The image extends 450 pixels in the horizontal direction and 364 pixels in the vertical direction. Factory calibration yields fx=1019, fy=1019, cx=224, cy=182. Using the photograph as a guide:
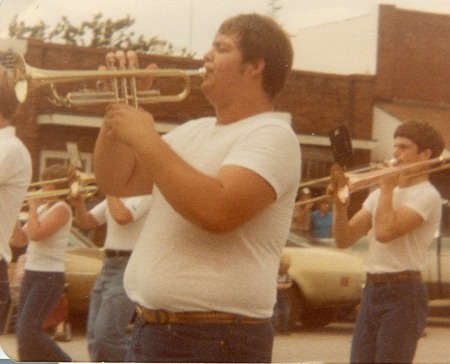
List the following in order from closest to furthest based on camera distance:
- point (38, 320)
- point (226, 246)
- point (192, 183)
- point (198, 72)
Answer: point (192, 183) < point (226, 246) < point (198, 72) < point (38, 320)

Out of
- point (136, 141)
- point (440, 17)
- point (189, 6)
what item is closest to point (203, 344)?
point (136, 141)

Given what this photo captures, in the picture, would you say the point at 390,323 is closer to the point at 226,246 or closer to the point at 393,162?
the point at 393,162

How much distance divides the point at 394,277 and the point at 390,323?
4.8 inches

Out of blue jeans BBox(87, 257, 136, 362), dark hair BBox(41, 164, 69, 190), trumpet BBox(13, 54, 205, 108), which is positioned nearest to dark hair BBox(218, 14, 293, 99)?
trumpet BBox(13, 54, 205, 108)

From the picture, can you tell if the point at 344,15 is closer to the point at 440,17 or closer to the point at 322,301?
the point at 440,17

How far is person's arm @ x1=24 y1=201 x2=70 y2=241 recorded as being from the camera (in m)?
2.21

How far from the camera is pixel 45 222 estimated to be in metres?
2.22

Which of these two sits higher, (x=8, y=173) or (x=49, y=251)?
(x=8, y=173)

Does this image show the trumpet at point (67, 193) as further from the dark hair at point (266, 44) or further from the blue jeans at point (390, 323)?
the blue jeans at point (390, 323)

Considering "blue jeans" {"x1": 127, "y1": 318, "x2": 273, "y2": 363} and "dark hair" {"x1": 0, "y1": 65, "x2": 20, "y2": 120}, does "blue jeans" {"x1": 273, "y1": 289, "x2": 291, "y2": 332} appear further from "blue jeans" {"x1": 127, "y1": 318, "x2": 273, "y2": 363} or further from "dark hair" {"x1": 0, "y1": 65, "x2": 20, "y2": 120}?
"dark hair" {"x1": 0, "y1": 65, "x2": 20, "y2": 120}

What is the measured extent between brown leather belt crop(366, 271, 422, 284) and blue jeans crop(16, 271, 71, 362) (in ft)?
2.25

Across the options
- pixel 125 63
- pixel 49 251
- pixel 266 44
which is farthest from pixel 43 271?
pixel 266 44

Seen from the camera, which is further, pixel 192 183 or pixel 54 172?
pixel 54 172

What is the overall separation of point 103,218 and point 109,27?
1.39 ft
